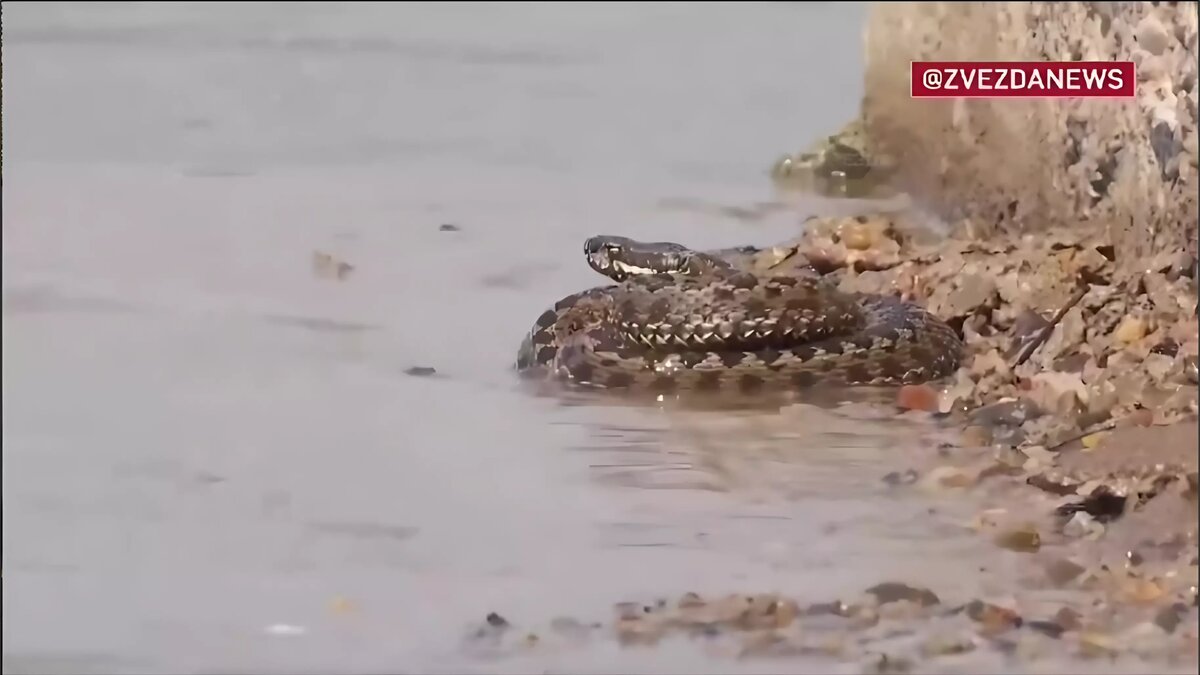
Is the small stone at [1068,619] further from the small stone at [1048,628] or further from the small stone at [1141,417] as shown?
the small stone at [1141,417]

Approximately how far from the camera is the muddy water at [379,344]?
3.04 ft

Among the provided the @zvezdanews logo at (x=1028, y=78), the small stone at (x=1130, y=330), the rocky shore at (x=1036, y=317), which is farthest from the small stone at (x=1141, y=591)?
the @zvezdanews logo at (x=1028, y=78)

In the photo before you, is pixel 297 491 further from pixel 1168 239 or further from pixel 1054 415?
pixel 1168 239

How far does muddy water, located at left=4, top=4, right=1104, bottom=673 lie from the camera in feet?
3.04

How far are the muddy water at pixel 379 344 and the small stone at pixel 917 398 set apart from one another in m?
0.05

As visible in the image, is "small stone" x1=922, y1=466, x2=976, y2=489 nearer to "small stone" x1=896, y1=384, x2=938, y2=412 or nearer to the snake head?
"small stone" x1=896, y1=384, x2=938, y2=412

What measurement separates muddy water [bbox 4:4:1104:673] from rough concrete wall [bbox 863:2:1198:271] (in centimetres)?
7

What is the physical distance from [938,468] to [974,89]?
0.32 meters

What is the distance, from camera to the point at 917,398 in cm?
112

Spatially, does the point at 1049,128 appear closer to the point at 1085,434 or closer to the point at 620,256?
the point at 1085,434

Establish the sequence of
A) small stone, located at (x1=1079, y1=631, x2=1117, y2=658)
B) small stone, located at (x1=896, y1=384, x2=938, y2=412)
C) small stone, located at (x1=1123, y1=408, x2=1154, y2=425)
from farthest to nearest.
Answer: small stone, located at (x1=896, y1=384, x2=938, y2=412) → small stone, located at (x1=1123, y1=408, x2=1154, y2=425) → small stone, located at (x1=1079, y1=631, x2=1117, y2=658)

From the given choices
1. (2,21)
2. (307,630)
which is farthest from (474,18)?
(307,630)

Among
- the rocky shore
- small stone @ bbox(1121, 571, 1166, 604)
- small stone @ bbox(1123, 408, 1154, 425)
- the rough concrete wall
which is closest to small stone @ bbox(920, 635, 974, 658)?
the rocky shore

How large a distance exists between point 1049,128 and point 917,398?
0.89 feet
